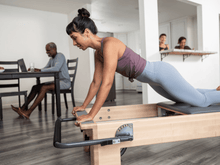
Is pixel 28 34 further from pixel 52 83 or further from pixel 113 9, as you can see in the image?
pixel 113 9

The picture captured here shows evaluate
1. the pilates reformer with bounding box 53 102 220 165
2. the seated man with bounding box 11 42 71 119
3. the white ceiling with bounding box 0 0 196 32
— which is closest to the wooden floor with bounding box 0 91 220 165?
the pilates reformer with bounding box 53 102 220 165

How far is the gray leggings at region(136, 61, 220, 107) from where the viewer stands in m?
1.14

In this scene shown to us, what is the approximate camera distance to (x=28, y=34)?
4398 millimetres

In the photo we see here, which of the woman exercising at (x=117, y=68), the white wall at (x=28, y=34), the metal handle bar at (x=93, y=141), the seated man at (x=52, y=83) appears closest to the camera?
the metal handle bar at (x=93, y=141)

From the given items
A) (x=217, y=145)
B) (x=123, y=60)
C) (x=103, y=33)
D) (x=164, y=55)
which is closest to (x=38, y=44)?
(x=164, y=55)

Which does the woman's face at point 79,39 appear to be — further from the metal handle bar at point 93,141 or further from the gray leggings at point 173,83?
the metal handle bar at point 93,141

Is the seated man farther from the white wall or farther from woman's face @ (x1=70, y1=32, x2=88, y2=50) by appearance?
woman's face @ (x1=70, y1=32, x2=88, y2=50)

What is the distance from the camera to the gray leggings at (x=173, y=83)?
114 cm

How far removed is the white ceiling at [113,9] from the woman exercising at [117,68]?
136 inches

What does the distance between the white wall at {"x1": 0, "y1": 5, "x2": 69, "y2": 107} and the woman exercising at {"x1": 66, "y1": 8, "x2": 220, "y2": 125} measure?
362 cm

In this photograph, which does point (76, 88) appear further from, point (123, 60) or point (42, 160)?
point (123, 60)

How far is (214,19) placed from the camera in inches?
172

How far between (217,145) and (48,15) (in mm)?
4549

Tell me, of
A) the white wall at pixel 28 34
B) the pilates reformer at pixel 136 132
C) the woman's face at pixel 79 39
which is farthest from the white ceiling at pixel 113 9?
the pilates reformer at pixel 136 132
